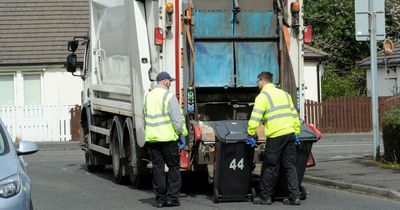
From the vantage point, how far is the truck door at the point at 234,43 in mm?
13109

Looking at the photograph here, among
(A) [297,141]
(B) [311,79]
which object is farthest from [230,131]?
(B) [311,79]

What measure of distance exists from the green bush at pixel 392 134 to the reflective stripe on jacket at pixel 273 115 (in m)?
4.28

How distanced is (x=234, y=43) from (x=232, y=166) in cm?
238

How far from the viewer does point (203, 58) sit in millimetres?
13125

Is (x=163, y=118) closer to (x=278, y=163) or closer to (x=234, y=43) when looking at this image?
(x=278, y=163)

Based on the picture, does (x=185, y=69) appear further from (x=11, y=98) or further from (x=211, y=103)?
(x=11, y=98)

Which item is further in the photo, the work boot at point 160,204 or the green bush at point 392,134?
the green bush at point 392,134

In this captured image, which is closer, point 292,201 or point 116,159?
point 292,201

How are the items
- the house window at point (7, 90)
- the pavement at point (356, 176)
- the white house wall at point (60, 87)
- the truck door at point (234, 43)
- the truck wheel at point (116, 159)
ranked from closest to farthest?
the pavement at point (356, 176) → the truck door at point (234, 43) → the truck wheel at point (116, 159) → the white house wall at point (60, 87) → the house window at point (7, 90)

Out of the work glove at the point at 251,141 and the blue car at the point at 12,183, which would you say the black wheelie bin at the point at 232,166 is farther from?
the blue car at the point at 12,183

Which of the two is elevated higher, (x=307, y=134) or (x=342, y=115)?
(x=307, y=134)

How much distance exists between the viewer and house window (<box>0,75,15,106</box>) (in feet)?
105

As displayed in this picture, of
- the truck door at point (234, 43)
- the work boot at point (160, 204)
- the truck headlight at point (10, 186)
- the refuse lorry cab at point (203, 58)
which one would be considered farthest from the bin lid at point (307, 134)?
the truck headlight at point (10, 186)

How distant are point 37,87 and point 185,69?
20330 mm
